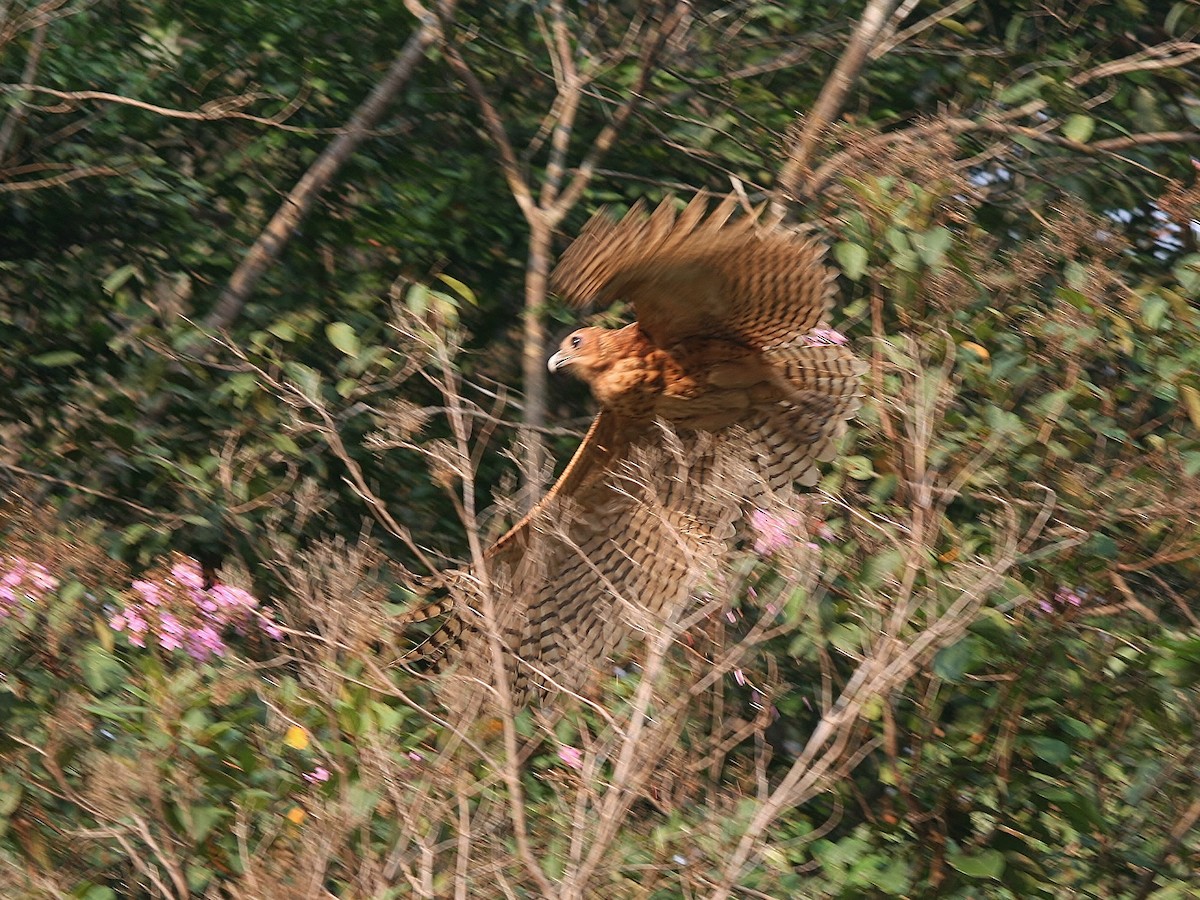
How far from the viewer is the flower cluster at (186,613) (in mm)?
3998

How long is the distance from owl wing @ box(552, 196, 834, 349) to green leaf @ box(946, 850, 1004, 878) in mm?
1627

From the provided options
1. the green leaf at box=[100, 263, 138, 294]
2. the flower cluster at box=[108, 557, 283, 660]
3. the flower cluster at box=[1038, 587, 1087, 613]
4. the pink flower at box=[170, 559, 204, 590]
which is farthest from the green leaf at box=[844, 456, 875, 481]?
the green leaf at box=[100, 263, 138, 294]

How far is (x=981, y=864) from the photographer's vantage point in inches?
132

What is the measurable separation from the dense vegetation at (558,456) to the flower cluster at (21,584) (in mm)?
13

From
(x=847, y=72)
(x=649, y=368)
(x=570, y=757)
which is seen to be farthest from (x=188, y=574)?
(x=847, y=72)

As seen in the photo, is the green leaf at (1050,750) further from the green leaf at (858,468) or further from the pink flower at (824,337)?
the pink flower at (824,337)

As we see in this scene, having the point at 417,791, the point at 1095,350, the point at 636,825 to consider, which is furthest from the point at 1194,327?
the point at 417,791

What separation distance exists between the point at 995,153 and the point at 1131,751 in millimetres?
1890

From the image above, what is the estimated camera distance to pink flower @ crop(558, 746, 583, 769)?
340 centimetres

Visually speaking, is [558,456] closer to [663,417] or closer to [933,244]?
[663,417]

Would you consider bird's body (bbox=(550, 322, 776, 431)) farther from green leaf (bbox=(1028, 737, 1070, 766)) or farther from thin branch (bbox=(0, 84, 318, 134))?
green leaf (bbox=(1028, 737, 1070, 766))

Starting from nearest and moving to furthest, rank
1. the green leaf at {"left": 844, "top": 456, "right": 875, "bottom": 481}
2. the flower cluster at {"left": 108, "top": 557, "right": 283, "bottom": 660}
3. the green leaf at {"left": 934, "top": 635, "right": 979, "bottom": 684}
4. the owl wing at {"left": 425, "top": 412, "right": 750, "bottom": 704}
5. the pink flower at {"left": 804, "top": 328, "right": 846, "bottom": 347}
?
the green leaf at {"left": 934, "top": 635, "right": 979, "bottom": 684} < the flower cluster at {"left": 108, "top": 557, "right": 283, "bottom": 660} < the green leaf at {"left": 844, "top": 456, "right": 875, "bottom": 481} < the owl wing at {"left": 425, "top": 412, "right": 750, "bottom": 704} < the pink flower at {"left": 804, "top": 328, "right": 846, "bottom": 347}

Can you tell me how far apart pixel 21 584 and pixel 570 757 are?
147cm

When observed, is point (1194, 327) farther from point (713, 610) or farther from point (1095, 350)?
point (713, 610)
